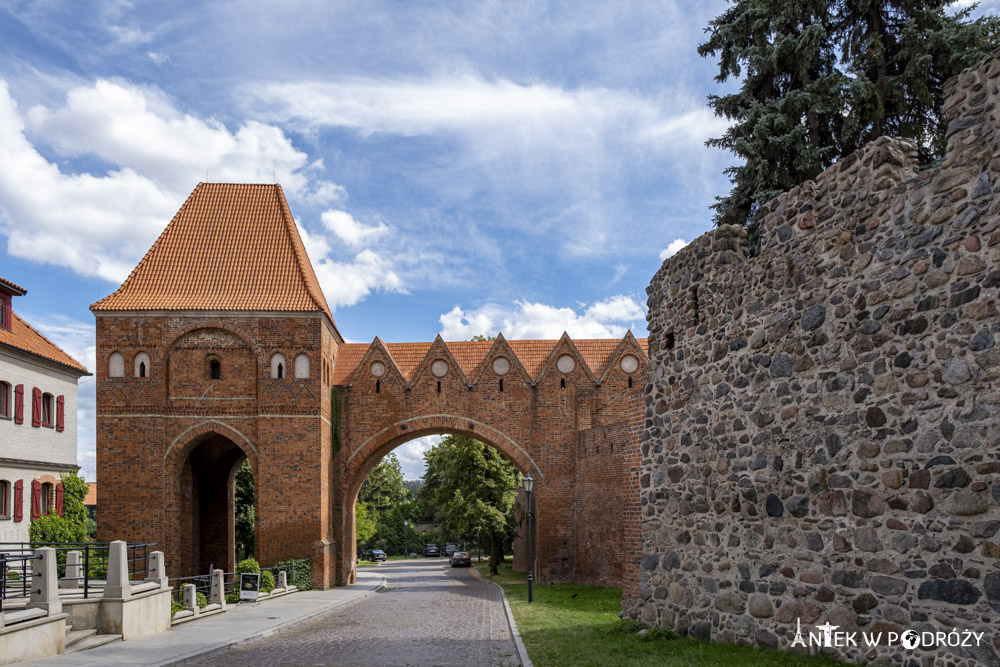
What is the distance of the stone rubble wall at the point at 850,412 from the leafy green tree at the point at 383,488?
66373 millimetres

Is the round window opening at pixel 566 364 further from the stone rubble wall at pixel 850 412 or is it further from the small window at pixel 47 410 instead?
the stone rubble wall at pixel 850 412

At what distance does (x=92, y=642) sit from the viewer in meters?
13.2

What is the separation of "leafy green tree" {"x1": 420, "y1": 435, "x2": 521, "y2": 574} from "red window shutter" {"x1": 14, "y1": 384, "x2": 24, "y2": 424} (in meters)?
16.9

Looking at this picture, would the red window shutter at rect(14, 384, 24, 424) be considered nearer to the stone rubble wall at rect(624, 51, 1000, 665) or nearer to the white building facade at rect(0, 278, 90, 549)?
the white building facade at rect(0, 278, 90, 549)

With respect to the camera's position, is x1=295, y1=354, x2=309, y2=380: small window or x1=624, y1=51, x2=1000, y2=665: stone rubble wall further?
x1=295, y1=354, x2=309, y2=380: small window

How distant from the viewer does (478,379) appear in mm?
32156

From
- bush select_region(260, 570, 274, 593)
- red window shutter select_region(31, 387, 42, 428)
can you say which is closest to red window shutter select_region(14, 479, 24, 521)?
red window shutter select_region(31, 387, 42, 428)

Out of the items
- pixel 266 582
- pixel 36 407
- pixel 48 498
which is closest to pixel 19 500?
pixel 48 498

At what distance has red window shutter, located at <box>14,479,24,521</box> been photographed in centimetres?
2725

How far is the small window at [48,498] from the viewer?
29141 mm

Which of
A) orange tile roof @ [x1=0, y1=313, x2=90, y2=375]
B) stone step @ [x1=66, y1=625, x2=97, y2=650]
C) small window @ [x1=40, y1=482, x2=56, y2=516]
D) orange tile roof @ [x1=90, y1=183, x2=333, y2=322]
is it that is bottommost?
stone step @ [x1=66, y1=625, x2=97, y2=650]

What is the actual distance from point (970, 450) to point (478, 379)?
26.0 metres

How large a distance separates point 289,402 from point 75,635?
53.3 feet

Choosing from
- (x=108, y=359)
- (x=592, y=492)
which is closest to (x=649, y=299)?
(x=592, y=492)
